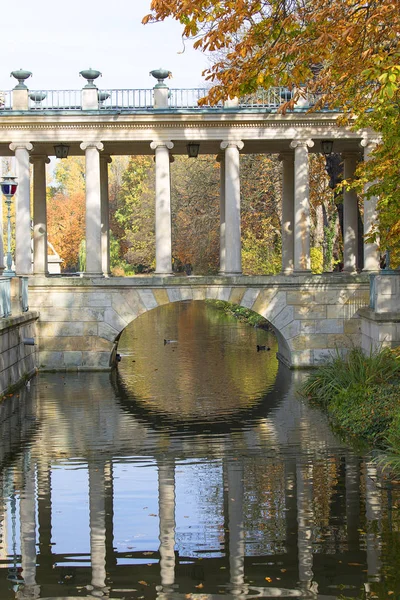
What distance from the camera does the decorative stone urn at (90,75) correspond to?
3084 cm

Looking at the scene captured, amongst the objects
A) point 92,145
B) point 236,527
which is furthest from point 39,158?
point 236,527

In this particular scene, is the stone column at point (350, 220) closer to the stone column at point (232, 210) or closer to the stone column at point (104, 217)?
the stone column at point (232, 210)

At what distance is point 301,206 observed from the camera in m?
31.6

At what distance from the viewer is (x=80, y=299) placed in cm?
3109

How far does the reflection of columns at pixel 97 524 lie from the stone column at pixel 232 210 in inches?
604

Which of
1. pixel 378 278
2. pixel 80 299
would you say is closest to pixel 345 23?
pixel 378 278

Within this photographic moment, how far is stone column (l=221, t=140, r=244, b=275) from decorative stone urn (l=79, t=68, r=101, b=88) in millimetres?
4846

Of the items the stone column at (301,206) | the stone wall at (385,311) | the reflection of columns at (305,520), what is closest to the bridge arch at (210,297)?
the stone column at (301,206)

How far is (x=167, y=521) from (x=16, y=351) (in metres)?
15.3

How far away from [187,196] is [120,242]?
29.8 m

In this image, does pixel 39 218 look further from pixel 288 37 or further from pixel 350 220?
pixel 288 37

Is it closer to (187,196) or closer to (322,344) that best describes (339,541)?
(322,344)

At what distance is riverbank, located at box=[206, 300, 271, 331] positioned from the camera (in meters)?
47.8

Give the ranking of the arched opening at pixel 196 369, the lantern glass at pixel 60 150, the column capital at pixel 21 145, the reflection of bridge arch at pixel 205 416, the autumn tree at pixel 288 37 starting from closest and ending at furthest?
the autumn tree at pixel 288 37 < the reflection of bridge arch at pixel 205 416 < the arched opening at pixel 196 369 < the column capital at pixel 21 145 < the lantern glass at pixel 60 150
